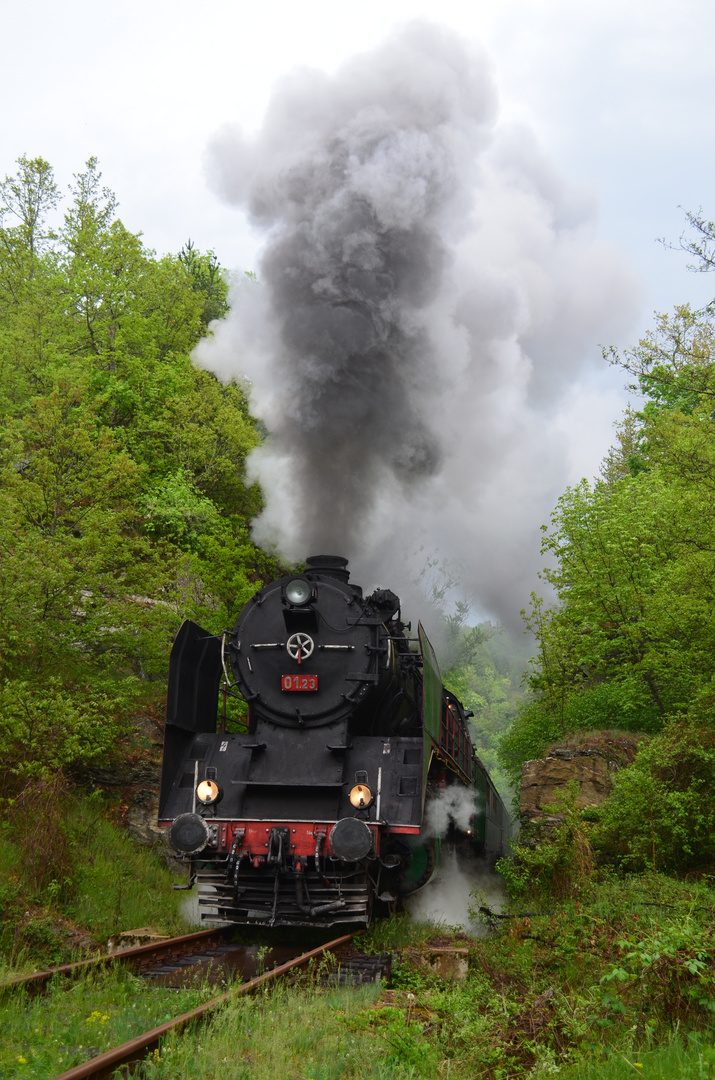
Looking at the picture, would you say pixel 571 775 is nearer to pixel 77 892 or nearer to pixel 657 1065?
pixel 77 892

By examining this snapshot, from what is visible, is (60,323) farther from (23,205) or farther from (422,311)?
(422,311)

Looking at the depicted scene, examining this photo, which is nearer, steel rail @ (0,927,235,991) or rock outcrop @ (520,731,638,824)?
steel rail @ (0,927,235,991)

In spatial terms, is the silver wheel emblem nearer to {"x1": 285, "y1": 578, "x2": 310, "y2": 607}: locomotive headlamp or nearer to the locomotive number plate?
the locomotive number plate

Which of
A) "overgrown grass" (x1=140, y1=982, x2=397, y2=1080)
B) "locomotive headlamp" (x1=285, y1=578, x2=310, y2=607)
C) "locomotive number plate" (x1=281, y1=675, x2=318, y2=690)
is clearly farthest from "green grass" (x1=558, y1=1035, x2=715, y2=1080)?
"locomotive headlamp" (x1=285, y1=578, x2=310, y2=607)

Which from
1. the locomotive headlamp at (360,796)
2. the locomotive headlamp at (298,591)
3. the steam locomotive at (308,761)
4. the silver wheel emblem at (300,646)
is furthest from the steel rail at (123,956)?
the locomotive headlamp at (298,591)

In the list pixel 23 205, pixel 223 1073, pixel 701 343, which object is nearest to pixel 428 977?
pixel 223 1073

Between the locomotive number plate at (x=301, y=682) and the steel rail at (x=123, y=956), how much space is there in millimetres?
2317

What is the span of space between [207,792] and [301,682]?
1.36 metres

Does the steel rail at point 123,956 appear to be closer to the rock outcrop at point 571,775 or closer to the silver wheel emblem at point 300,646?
the silver wheel emblem at point 300,646

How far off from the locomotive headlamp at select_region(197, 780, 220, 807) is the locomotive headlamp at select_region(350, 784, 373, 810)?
4.19 ft

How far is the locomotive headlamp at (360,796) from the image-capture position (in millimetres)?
7117

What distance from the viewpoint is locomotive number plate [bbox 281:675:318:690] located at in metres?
7.96

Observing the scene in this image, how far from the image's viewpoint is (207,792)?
7406 millimetres

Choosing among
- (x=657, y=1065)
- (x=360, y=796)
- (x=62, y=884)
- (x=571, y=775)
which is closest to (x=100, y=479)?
(x=62, y=884)
